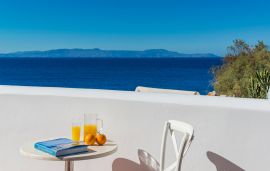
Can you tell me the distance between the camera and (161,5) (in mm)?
46062

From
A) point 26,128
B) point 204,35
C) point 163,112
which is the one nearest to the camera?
point 163,112

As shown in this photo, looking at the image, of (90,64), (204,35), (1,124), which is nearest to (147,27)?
(204,35)

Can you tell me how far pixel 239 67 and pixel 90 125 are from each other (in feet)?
61.9

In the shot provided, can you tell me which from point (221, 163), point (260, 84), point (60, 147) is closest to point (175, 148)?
point (221, 163)

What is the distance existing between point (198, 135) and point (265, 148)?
39cm

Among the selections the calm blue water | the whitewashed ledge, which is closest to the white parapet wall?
the whitewashed ledge

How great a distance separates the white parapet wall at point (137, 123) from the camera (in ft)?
8.81

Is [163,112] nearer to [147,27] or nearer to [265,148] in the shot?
[265,148]

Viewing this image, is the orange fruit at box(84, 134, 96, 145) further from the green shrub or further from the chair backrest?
the green shrub

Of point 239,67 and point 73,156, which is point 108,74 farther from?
point 73,156

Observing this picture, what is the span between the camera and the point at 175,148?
2604mm

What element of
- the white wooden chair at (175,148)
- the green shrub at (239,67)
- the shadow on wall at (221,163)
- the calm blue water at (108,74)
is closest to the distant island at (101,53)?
the calm blue water at (108,74)

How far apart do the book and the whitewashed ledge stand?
1.78 feet

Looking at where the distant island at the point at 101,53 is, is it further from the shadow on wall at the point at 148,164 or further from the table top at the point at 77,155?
the table top at the point at 77,155
